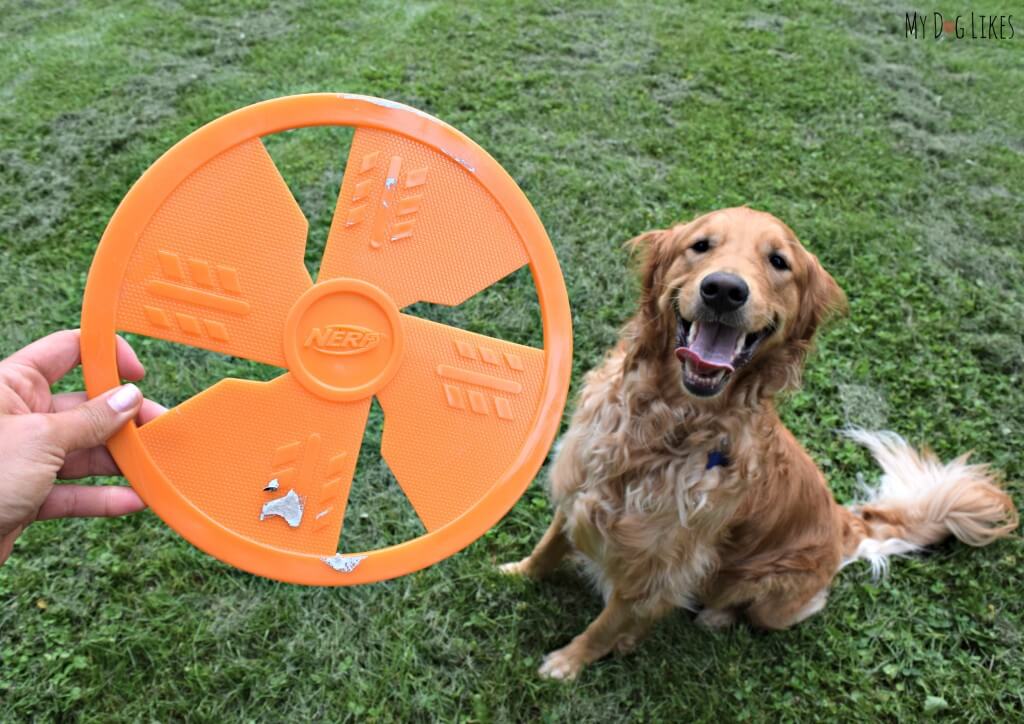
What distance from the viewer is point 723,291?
2312 millimetres

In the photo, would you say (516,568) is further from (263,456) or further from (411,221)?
(411,221)

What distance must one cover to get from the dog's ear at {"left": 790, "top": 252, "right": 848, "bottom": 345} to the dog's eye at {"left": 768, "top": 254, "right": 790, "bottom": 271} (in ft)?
0.49

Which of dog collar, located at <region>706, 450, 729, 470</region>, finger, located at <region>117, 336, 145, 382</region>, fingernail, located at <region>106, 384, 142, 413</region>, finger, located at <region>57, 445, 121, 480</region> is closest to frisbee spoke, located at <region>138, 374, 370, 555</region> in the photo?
fingernail, located at <region>106, 384, 142, 413</region>

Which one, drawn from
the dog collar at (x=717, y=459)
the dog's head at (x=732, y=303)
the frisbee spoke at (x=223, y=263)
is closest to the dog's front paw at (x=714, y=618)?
the dog collar at (x=717, y=459)

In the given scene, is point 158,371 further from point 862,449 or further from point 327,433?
point 862,449

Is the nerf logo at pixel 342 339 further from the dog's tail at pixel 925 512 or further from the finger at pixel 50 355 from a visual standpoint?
the dog's tail at pixel 925 512

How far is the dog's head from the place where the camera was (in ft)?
7.79

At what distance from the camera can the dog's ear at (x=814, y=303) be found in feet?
8.75

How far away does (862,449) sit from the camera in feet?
13.2

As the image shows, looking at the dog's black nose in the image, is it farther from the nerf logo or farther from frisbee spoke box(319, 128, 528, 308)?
the nerf logo

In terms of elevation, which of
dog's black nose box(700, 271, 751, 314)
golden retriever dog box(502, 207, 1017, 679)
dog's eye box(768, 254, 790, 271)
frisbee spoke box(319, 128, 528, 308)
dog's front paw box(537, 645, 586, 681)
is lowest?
dog's front paw box(537, 645, 586, 681)

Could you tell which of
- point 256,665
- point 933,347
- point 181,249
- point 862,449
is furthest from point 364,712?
point 933,347

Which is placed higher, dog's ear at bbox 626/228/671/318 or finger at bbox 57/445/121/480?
dog's ear at bbox 626/228/671/318

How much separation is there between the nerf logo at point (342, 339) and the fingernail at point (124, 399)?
50 centimetres
